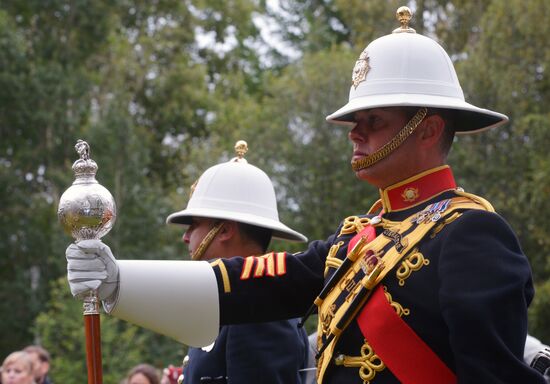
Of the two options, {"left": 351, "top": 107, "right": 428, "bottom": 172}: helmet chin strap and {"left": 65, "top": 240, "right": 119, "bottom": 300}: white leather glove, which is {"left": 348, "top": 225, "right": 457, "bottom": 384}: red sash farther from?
{"left": 65, "top": 240, "right": 119, "bottom": 300}: white leather glove

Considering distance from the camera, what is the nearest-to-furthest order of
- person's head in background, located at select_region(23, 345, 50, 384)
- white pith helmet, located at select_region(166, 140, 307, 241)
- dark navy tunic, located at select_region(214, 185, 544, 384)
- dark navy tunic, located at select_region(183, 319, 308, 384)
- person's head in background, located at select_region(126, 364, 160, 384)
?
dark navy tunic, located at select_region(214, 185, 544, 384)
dark navy tunic, located at select_region(183, 319, 308, 384)
white pith helmet, located at select_region(166, 140, 307, 241)
person's head in background, located at select_region(126, 364, 160, 384)
person's head in background, located at select_region(23, 345, 50, 384)

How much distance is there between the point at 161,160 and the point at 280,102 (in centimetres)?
882

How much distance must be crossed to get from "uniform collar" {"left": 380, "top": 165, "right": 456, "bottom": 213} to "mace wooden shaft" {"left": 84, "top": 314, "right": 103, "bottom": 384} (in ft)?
4.23

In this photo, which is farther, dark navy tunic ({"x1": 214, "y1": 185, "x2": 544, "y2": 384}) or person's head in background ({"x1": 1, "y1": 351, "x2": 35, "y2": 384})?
person's head in background ({"x1": 1, "y1": 351, "x2": 35, "y2": 384})

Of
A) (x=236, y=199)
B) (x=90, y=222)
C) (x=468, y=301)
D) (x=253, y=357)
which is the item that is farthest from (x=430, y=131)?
(x=236, y=199)

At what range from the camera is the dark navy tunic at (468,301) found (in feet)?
14.7

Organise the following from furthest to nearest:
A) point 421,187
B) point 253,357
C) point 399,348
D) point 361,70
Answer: point 253,357 → point 361,70 → point 421,187 → point 399,348

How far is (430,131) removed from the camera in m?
5.15

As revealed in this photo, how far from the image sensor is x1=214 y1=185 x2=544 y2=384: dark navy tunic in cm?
449

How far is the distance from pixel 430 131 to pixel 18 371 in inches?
267

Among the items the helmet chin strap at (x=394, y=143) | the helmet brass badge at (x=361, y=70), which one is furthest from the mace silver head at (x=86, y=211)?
the helmet brass badge at (x=361, y=70)

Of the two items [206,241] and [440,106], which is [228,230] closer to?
[206,241]

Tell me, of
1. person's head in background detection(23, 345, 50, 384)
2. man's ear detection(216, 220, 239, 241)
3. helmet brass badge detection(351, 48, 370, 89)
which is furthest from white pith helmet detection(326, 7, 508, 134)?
person's head in background detection(23, 345, 50, 384)

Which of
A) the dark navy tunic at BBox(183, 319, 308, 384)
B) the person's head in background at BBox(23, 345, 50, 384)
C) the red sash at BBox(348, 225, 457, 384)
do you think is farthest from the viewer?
the person's head in background at BBox(23, 345, 50, 384)
